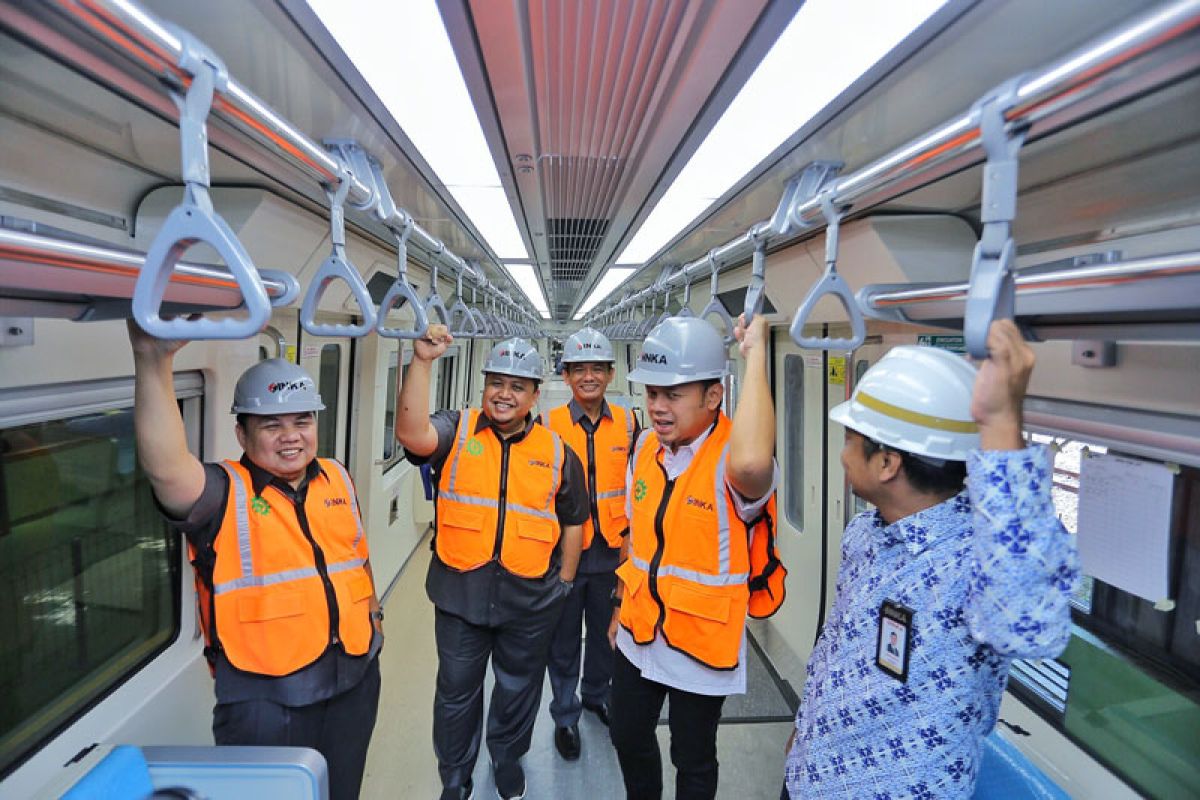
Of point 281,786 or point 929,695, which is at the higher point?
point 929,695

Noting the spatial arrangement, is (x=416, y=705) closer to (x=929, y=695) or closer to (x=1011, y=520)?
(x=929, y=695)

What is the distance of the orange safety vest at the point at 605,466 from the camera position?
3.46 meters

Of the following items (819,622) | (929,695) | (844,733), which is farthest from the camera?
(819,622)

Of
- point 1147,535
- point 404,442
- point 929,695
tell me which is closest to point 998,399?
point 929,695

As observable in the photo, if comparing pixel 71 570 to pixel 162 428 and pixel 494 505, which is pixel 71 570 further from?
pixel 494 505

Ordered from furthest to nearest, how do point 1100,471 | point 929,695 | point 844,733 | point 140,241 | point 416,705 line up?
point 416,705 → point 140,241 → point 1100,471 → point 844,733 → point 929,695

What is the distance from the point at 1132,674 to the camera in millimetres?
1836

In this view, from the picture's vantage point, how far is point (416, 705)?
3.78 m

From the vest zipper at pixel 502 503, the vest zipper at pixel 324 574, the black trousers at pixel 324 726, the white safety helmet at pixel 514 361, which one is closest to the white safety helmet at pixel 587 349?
the white safety helmet at pixel 514 361

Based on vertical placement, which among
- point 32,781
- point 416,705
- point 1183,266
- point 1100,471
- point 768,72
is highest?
point 768,72

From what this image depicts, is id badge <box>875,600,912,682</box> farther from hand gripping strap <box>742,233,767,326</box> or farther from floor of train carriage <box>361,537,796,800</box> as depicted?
floor of train carriage <box>361,537,796,800</box>

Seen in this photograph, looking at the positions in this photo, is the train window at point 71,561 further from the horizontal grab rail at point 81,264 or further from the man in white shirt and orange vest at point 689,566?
the man in white shirt and orange vest at point 689,566

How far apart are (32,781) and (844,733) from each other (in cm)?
229

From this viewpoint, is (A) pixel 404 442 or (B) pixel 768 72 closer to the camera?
(B) pixel 768 72
